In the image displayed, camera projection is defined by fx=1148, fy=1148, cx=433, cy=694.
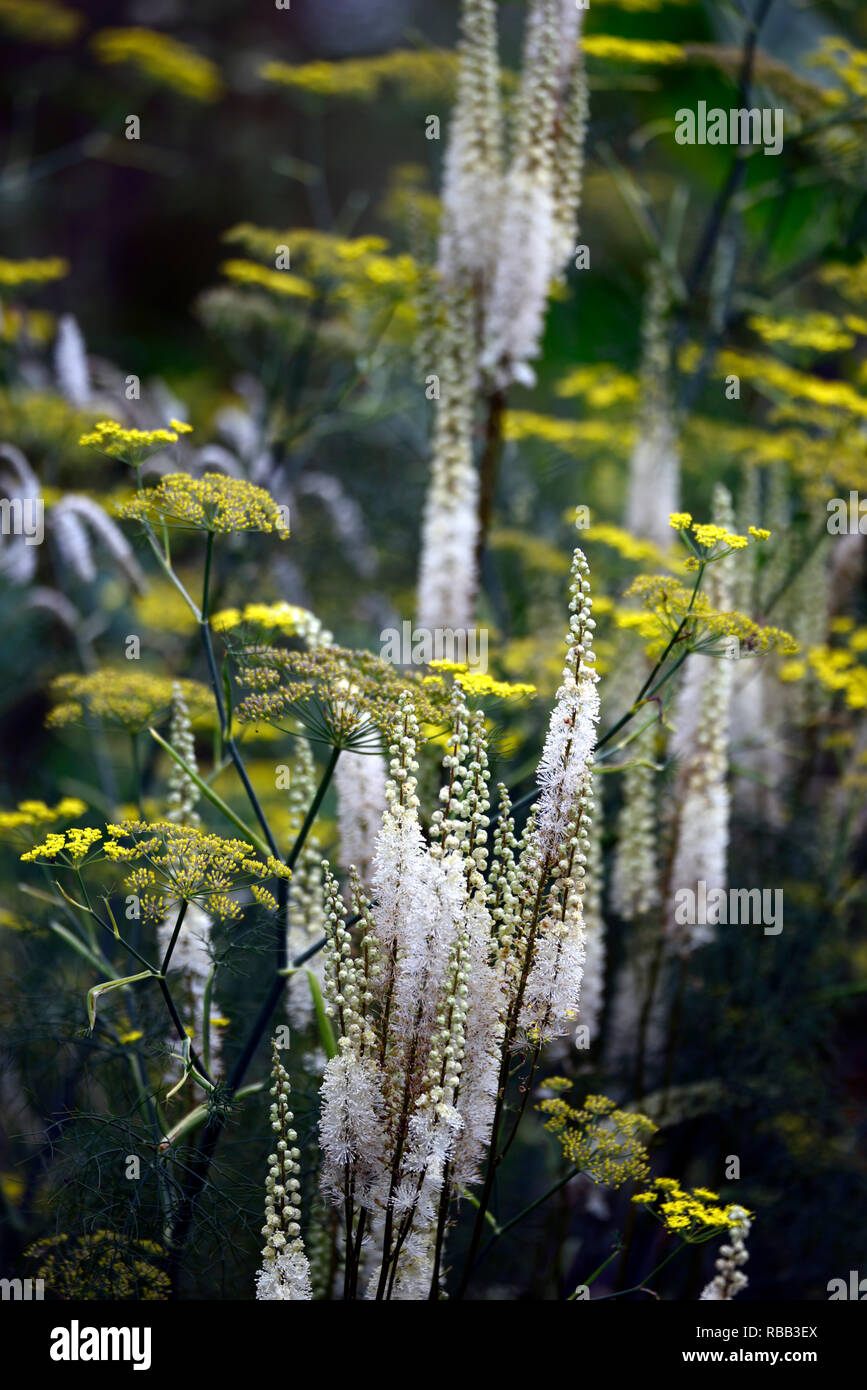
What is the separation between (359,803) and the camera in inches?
83.3

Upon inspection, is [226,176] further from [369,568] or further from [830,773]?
[830,773]

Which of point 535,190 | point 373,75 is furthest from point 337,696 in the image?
point 373,75

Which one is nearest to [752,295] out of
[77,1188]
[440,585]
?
[440,585]

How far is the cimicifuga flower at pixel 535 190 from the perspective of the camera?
9.85 feet

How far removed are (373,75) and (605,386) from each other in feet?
4.97

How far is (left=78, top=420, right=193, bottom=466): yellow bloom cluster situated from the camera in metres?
1.97

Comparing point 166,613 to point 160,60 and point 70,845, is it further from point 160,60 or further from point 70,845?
point 70,845

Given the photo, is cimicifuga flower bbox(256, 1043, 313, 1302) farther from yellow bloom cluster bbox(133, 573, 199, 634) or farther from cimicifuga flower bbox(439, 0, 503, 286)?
yellow bloom cluster bbox(133, 573, 199, 634)

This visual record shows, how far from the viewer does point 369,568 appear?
15.5 feet

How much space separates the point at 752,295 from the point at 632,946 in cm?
252

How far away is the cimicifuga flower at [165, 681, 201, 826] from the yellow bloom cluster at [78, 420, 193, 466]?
432mm

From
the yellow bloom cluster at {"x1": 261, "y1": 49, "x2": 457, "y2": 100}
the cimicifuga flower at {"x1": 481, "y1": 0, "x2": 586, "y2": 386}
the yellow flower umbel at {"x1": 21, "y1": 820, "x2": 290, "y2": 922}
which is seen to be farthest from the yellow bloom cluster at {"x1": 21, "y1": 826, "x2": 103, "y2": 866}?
the yellow bloom cluster at {"x1": 261, "y1": 49, "x2": 457, "y2": 100}

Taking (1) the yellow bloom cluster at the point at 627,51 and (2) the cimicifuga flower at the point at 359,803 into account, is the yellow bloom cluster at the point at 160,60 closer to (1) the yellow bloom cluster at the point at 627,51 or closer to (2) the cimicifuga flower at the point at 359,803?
(1) the yellow bloom cluster at the point at 627,51

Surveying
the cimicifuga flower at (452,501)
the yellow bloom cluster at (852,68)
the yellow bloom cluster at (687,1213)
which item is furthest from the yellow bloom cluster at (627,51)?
the yellow bloom cluster at (687,1213)
